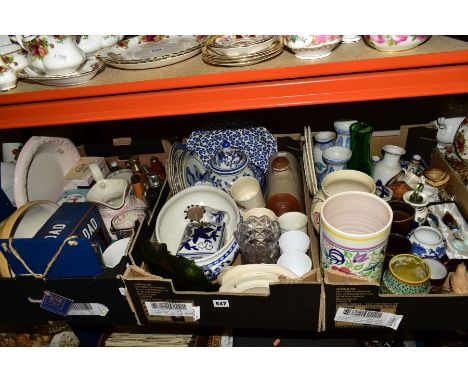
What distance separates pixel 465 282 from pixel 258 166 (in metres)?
0.71

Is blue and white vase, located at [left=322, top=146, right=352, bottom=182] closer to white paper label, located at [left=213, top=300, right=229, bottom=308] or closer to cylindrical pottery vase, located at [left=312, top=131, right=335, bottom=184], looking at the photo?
cylindrical pottery vase, located at [left=312, top=131, right=335, bottom=184]

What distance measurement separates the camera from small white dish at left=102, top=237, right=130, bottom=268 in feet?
3.49

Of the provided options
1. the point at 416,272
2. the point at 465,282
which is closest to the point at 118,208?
the point at 416,272

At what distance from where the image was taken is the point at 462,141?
112 cm

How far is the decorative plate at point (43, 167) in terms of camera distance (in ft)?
3.75

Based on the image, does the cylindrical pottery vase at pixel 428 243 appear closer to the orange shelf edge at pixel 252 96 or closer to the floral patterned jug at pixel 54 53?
the orange shelf edge at pixel 252 96

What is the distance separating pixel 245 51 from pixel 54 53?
0.44 meters

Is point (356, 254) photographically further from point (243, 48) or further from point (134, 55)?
point (134, 55)

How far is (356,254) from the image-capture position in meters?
0.77

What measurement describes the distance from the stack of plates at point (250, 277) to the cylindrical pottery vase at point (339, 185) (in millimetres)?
188

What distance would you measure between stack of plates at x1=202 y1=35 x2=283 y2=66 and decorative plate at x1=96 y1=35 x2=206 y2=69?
0.08 metres

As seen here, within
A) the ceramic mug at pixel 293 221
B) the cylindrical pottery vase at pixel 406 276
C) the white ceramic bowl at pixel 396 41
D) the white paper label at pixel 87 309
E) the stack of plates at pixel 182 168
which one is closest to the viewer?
the white ceramic bowl at pixel 396 41

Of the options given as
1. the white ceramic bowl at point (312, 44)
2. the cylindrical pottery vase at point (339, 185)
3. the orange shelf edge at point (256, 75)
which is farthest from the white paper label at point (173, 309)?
the white ceramic bowl at point (312, 44)

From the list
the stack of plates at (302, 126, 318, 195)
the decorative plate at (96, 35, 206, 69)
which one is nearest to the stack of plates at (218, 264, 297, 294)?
the stack of plates at (302, 126, 318, 195)
